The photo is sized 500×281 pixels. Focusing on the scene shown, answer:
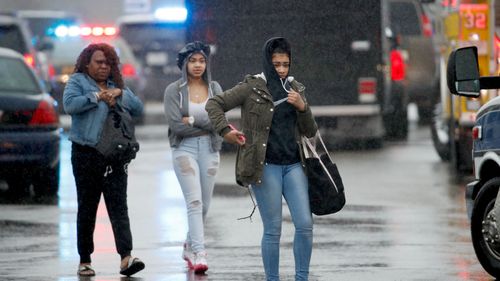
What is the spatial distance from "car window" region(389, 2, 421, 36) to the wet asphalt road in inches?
359

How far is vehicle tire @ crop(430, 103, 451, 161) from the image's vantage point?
803 inches

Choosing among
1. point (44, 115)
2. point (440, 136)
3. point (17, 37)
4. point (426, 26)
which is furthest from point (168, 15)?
point (44, 115)

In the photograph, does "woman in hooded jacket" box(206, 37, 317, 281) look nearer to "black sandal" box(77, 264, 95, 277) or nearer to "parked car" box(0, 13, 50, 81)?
"black sandal" box(77, 264, 95, 277)

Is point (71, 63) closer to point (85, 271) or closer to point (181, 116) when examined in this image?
point (181, 116)

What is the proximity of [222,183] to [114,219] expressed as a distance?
7.14 m

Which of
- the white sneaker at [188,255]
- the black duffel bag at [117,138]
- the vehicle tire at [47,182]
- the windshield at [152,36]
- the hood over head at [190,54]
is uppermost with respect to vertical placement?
the hood over head at [190,54]

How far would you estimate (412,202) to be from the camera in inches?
614

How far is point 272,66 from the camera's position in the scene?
9555mm

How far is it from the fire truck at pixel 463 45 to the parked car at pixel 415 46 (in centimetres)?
719

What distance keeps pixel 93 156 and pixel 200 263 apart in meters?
1.01

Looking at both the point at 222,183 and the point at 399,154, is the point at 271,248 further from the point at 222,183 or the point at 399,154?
the point at 399,154

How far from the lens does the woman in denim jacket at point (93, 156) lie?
35.7ft

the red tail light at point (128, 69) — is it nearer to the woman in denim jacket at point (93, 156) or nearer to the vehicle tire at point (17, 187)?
the vehicle tire at point (17, 187)

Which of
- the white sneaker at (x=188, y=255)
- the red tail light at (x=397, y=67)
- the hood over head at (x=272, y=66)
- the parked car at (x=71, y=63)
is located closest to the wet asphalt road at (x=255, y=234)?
the white sneaker at (x=188, y=255)
